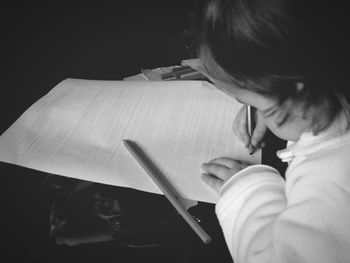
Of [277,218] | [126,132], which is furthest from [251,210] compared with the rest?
[126,132]

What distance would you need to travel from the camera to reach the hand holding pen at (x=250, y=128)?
49cm

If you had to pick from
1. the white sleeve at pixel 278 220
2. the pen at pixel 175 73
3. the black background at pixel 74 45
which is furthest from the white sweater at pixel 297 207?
the pen at pixel 175 73

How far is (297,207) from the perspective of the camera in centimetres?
35

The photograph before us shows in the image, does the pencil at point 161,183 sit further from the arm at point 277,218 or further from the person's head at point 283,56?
the person's head at point 283,56

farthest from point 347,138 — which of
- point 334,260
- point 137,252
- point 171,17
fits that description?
point 171,17

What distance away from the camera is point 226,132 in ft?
1.69

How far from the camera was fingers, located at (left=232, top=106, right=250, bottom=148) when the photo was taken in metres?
0.49

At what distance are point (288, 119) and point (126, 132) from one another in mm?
273

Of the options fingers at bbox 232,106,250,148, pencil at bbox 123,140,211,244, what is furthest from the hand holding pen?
pencil at bbox 123,140,211,244

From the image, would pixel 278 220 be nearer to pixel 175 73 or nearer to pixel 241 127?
pixel 241 127

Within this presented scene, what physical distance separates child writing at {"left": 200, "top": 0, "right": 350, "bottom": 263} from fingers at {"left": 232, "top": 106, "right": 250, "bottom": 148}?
2.0 inches

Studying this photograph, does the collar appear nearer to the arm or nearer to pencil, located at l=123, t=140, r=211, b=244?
the arm

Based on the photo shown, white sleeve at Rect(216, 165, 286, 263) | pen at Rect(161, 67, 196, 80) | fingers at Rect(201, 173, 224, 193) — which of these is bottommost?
white sleeve at Rect(216, 165, 286, 263)

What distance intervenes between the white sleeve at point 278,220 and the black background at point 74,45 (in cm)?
11
